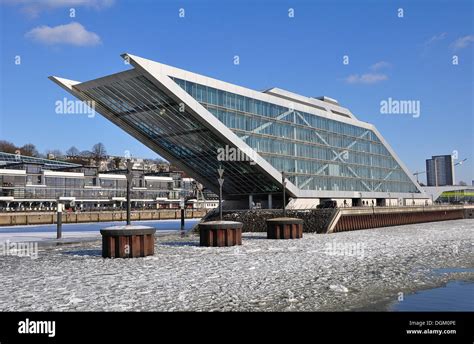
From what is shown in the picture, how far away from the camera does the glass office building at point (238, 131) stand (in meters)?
44.9

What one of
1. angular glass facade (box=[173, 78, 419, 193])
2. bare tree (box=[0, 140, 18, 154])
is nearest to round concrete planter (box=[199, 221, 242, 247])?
angular glass facade (box=[173, 78, 419, 193])

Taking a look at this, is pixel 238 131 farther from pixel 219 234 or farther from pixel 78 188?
pixel 78 188

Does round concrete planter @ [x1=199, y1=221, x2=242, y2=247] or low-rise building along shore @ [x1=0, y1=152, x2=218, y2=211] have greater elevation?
low-rise building along shore @ [x1=0, y1=152, x2=218, y2=211]

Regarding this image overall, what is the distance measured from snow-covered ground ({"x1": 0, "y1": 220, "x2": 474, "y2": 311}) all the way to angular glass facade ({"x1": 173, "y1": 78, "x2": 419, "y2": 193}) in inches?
1124

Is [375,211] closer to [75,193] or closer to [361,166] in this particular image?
[361,166]

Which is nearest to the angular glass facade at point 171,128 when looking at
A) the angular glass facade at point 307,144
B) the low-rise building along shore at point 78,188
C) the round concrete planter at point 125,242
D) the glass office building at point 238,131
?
the glass office building at point 238,131

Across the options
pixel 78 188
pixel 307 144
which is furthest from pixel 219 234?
pixel 78 188

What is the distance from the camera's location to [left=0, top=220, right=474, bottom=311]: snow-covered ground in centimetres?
1060

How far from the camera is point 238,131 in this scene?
1992 inches

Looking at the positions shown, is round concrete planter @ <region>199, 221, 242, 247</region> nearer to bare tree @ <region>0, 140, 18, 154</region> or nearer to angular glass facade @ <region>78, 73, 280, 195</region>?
angular glass facade @ <region>78, 73, 280, 195</region>

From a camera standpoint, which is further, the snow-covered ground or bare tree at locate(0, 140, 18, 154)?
bare tree at locate(0, 140, 18, 154)

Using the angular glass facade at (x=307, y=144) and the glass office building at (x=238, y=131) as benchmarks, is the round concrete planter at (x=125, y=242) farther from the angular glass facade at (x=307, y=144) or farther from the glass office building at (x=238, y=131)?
the angular glass facade at (x=307, y=144)

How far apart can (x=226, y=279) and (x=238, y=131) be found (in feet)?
123

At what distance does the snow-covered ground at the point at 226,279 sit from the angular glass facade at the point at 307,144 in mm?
28561
